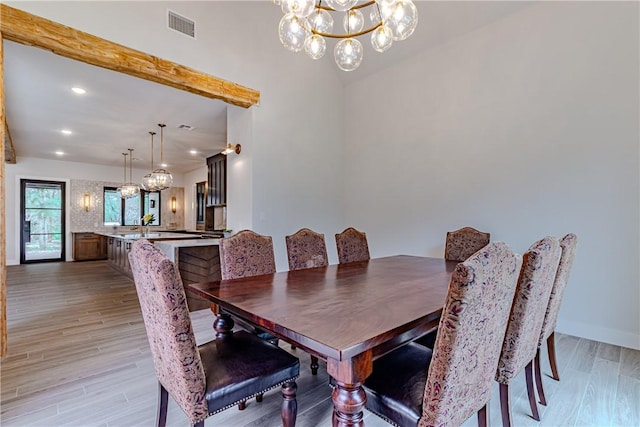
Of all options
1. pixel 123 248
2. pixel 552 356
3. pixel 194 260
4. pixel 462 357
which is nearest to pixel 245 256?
pixel 462 357

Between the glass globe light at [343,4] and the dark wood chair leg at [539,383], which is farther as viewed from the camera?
the glass globe light at [343,4]

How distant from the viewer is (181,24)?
3.51m

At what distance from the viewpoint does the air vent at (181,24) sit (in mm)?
3432

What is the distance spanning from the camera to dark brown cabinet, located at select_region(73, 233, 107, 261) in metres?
8.27

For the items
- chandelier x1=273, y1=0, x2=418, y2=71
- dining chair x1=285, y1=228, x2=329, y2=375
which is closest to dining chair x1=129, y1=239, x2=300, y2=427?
dining chair x1=285, y1=228, x2=329, y2=375

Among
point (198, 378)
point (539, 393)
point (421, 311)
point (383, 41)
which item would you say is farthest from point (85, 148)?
point (539, 393)

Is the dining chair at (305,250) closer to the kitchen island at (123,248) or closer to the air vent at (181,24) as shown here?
the air vent at (181,24)

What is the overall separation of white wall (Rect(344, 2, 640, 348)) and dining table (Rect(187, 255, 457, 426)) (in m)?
1.87

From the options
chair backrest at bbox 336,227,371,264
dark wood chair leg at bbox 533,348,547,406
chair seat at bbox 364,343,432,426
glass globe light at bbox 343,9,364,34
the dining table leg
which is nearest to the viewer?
the dining table leg

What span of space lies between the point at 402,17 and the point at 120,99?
3957mm

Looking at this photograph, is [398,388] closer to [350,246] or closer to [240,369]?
[240,369]

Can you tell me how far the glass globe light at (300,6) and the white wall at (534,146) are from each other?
260cm

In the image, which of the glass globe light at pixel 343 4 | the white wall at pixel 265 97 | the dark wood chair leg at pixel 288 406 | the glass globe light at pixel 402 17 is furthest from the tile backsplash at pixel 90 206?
the dark wood chair leg at pixel 288 406

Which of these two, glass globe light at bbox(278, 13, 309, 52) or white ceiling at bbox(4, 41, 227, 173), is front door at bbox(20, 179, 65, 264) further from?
glass globe light at bbox(278, 13, 309, 52)
